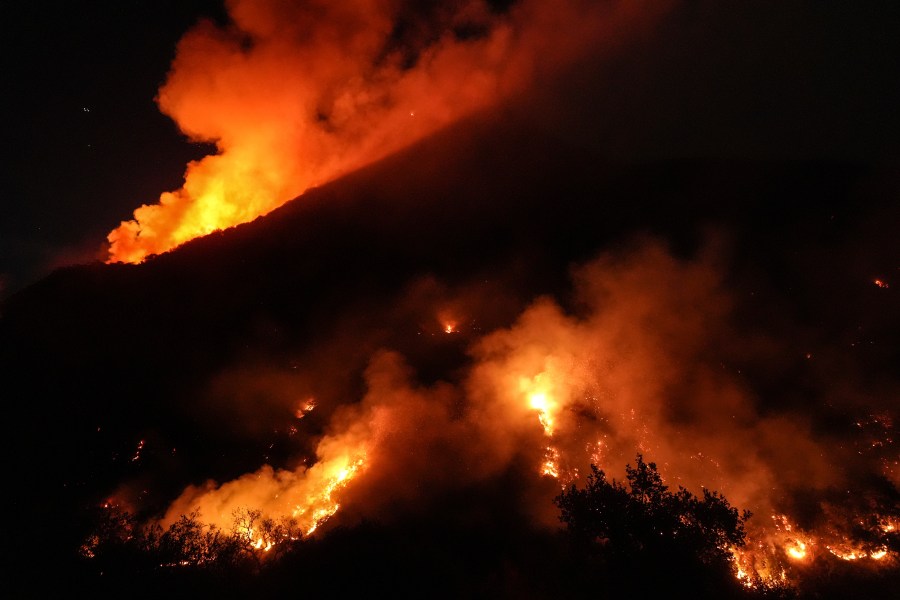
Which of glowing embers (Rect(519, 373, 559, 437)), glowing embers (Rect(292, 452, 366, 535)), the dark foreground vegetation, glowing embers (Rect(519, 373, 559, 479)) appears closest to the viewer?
the dark foreground vegetation

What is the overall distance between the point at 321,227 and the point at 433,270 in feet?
49.7

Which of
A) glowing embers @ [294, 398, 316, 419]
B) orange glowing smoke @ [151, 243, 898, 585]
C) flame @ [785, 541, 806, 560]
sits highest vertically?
glowing embers @ [294, 398, 316, 419]

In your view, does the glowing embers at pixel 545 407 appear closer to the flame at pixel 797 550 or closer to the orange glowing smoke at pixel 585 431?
the orange glowing smoke at pixel 585 431

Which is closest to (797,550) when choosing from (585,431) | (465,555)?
(585,431)

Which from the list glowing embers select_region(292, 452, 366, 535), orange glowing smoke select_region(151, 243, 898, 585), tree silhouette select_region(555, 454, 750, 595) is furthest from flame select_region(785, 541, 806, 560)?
glowing embers select_region(292, 452, 366, 535)

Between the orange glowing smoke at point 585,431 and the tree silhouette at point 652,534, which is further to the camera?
the orange glowing smoke at point 585,431

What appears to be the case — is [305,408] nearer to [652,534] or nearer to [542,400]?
[542,400]

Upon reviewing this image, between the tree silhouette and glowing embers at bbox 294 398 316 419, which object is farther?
glowing embers at bbox 294 398 316 419

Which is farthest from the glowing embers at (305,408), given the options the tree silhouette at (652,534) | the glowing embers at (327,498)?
the tree silhouette at (652,534)

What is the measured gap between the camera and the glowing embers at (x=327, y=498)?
25562 millimetres

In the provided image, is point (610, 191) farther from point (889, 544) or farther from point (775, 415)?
point (889, 544)

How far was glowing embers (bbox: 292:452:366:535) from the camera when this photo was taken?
2556 cm

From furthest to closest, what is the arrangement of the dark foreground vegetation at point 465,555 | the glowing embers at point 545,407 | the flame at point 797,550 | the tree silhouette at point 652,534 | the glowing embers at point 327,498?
1. the glowing embers at point 545,407
2. the glowing embers at point 327,498
3. the flame at point 797,550
4. the dark foreground vegetation at point 465,555
5. the tree silhouette at point 652,534

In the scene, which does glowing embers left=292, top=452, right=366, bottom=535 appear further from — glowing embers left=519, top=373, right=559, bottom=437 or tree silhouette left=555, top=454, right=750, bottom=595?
tree silhouette left=555, top=454, right=750, bottom=595
